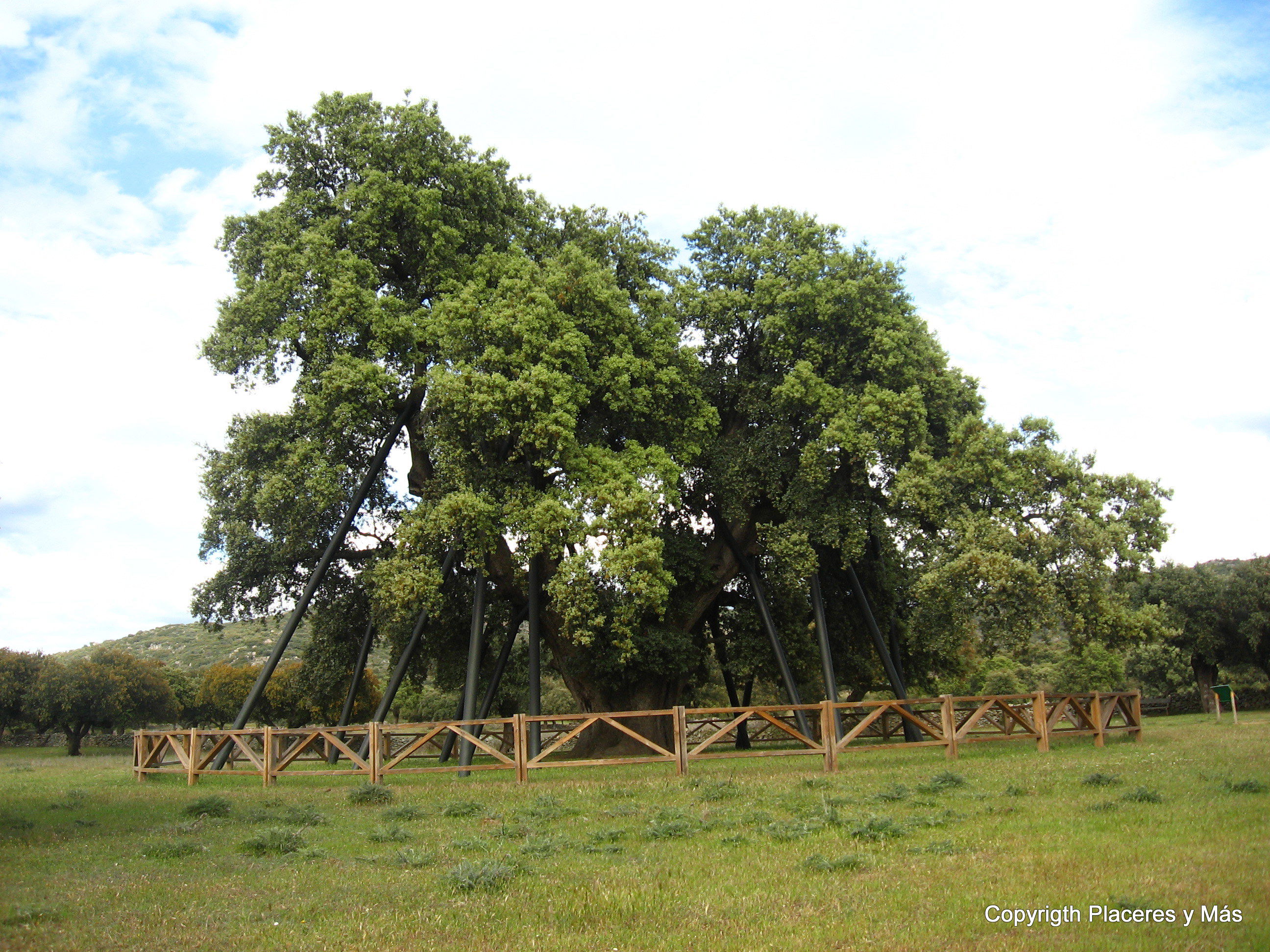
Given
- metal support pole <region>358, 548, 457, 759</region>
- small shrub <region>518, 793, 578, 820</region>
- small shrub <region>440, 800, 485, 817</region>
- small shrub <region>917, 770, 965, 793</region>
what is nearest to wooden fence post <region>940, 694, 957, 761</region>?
small shrub <region>917, 770, 965, 793</region>

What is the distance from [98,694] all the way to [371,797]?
150ft

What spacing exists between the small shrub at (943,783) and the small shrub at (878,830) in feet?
12.0

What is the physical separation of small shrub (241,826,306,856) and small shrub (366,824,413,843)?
2.81 feet

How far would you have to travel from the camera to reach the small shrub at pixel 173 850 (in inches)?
432

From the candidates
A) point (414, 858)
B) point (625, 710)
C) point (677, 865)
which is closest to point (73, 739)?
point (625, 710)

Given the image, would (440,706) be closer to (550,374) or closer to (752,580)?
(752,580)

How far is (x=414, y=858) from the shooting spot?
10.1 m

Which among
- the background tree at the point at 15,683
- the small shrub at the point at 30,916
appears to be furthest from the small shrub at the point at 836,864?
the background tree at the point at 15,683

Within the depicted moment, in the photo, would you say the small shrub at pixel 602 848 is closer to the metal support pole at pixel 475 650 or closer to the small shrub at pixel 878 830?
the small shrub at pixel 878 830

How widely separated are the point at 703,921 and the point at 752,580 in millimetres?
22317

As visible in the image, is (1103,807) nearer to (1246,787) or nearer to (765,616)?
(1246,787)

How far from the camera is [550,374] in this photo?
75.5 ft

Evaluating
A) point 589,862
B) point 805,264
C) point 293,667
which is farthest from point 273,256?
point 293,667

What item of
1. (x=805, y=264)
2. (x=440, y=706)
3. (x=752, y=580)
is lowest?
(x=440, y=706)
